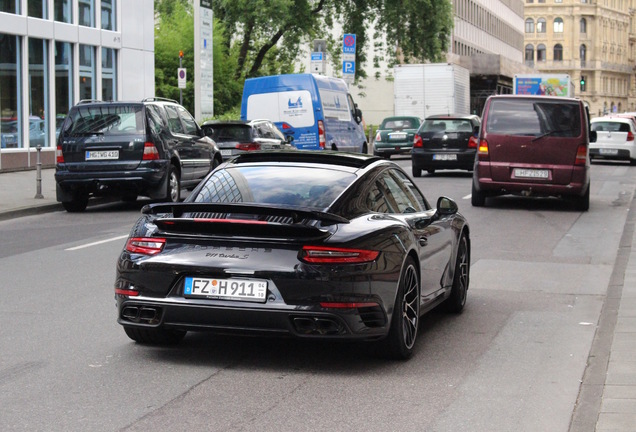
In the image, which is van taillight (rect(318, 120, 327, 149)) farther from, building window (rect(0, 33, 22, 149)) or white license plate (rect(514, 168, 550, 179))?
white license plate (rect(514, 168, 550, 179))

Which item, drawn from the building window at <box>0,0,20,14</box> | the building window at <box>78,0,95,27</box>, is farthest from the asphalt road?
the building window at <box>78,0,95,27</box>

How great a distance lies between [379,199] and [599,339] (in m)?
1.87

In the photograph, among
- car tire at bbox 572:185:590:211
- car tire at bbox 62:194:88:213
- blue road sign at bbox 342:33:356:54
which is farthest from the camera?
blue road sign at bbox 342:33:356:54

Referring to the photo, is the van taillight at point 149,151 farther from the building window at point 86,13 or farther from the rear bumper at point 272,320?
the building window at point 86,13

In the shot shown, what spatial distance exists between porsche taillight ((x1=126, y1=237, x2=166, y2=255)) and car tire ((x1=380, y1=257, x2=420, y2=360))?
1.47m

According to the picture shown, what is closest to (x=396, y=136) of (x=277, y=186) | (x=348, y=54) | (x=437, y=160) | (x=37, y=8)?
(x=348, y=54)

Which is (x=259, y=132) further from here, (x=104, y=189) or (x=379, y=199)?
(x=379, y=199)

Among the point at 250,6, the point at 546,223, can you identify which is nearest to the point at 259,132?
the point at 546,223

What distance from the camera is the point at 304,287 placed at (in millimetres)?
6711

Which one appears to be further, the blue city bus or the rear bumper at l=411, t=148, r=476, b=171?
the blue city bus

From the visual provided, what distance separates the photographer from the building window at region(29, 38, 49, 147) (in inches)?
1210

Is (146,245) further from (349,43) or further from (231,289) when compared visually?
(349,43)

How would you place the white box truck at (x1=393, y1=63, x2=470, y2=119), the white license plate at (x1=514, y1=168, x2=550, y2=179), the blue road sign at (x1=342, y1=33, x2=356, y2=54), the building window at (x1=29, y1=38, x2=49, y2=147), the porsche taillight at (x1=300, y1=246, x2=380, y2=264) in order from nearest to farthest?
the porsche taillight at (x1=300, y1=246, x2=380, y2=264)
the white license plate at (x1=514, y1=168, x2=550, y2=179)
the building window at (x1=29, y1=38, x2=49, y2=147)
the blue road sign at (x1=342, y1=33, x2=356, y2=54)
the white box truck at (x1=393, y1=63, x2=470, y2=119)

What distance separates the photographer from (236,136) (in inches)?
990
